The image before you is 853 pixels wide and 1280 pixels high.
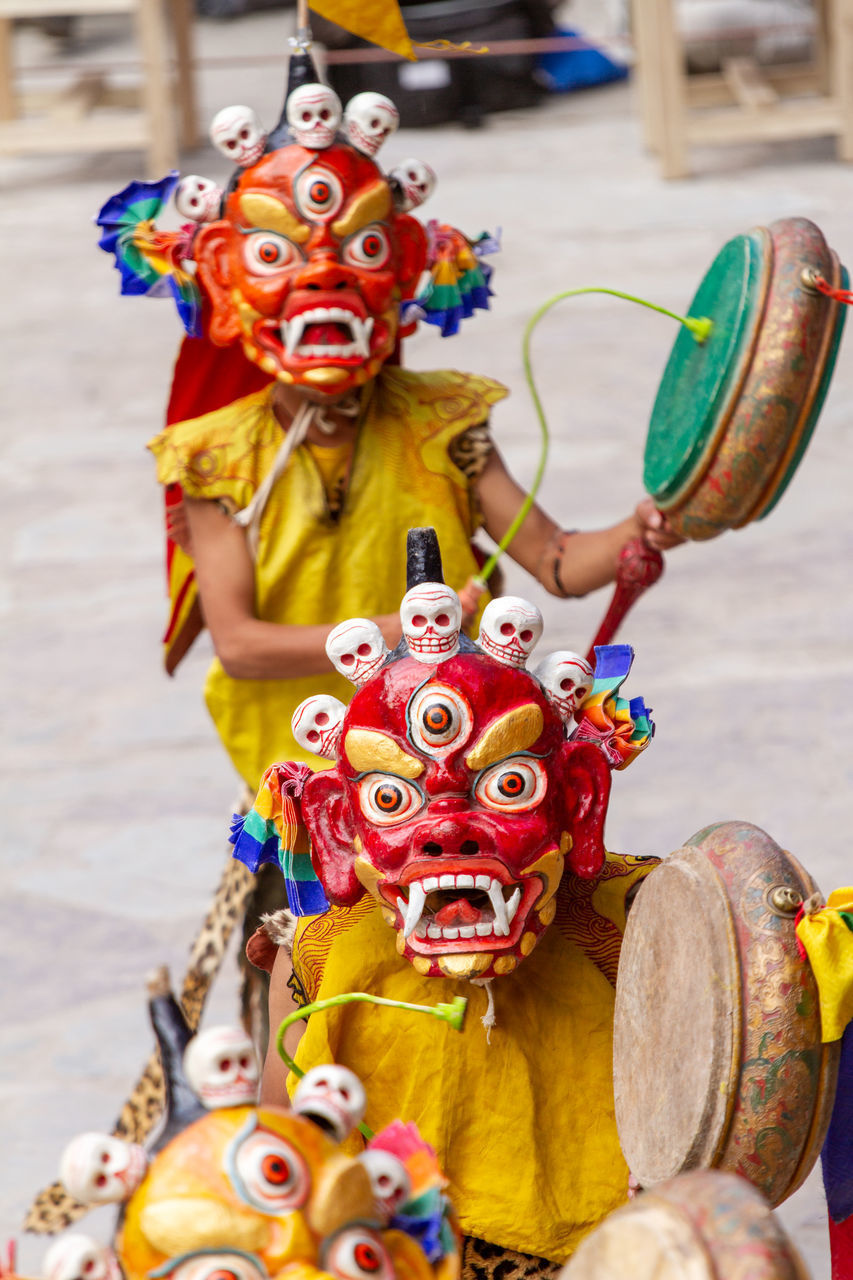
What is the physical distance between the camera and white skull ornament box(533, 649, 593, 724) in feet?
4.62

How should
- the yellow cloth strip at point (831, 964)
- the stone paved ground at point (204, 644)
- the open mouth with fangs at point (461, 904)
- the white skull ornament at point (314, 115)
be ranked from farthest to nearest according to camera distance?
the stone paved ground at point (204, 644)
the white skull ornament at point (314, 115)
the open mouth with fangs at point (461, 904)
the yellow cloth strip at point (831, 964)

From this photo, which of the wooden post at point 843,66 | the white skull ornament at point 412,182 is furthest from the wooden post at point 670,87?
the white skull ornament at point 412,182

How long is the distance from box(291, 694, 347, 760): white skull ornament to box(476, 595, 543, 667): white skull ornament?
140mm

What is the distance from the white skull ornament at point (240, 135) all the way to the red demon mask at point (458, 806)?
0.82 meters

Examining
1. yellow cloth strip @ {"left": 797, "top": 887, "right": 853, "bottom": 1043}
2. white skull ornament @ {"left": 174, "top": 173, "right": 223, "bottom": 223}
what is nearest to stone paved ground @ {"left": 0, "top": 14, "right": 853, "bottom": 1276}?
yellow cloth strip @ {"left": 797, "top": 887, "right": 853, "bottom": 1043}

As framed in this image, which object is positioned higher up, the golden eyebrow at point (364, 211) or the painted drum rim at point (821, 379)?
the golden eyebrow at point (364, 211)

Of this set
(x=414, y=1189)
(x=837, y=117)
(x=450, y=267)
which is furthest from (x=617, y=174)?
(x=414, y=1189)

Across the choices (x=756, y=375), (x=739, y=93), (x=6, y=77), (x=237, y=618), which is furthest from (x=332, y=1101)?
(x=6, y=77)

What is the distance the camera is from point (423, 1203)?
1038 mm

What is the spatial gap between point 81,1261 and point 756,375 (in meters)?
1.08

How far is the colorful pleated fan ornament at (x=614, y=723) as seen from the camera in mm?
1420

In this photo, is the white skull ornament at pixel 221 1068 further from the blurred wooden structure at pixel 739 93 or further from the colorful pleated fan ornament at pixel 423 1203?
the blurred wooden structure at pixel 739 93

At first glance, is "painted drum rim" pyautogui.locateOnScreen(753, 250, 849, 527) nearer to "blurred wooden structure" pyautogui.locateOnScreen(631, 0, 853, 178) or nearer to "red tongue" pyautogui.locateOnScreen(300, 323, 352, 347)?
"red tongue" pyautogui.locateOnScreen(300, 323, 352, 347)

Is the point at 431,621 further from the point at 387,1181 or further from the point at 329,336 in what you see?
the point at 329,336
